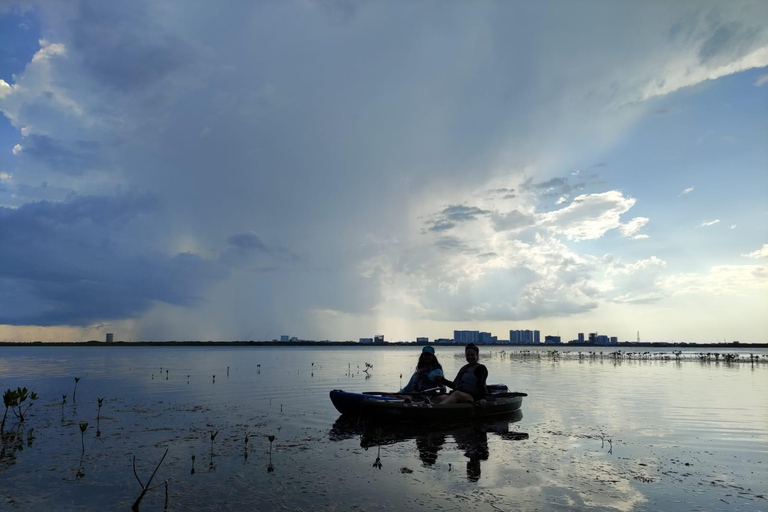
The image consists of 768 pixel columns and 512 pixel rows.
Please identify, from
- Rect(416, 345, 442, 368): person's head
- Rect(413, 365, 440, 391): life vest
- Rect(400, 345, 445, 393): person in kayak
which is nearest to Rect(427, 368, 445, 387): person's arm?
Rect(400, 345, 445, 393): person in kayak

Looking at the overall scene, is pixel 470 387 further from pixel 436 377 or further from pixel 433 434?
pixel 433 434

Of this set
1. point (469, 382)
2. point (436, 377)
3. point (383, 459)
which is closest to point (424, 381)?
point (436, 377)

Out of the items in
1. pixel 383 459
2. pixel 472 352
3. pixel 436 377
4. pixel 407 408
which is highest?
pixel 472 352

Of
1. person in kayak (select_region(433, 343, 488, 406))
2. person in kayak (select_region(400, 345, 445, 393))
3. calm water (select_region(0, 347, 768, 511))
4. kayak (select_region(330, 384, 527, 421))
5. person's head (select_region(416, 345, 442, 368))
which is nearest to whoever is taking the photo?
calm water (select_region(0, 347, 768, 511))

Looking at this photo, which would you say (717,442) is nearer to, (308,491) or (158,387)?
(308,491)

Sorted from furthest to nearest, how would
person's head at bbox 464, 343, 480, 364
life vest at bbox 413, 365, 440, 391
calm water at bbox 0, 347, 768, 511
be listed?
life vest at bbox 413, 365, 440, 391, person's head at bbox 464, 343, 480, 364, calm water at bbox 0, 347, 768, 511

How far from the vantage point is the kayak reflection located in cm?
1480

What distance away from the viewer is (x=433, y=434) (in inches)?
702

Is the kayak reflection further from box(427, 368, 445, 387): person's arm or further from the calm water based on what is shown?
box(427, 368, 445, 387): person's arm

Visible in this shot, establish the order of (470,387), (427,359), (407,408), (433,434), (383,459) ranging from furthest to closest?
(427,359)
(470,387)
(407,408)
(433,434)
(383,459)

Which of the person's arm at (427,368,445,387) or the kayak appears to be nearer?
the kayak

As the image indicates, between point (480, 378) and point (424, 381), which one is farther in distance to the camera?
point (424, 381)

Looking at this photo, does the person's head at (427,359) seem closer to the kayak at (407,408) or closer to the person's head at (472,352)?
the kayak at (407,408)

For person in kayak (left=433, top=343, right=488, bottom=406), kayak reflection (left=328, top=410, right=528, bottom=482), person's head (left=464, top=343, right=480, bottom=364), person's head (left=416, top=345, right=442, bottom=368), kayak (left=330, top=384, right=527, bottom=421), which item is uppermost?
person's head (left=464, top=343, right=480, bottom=364)
